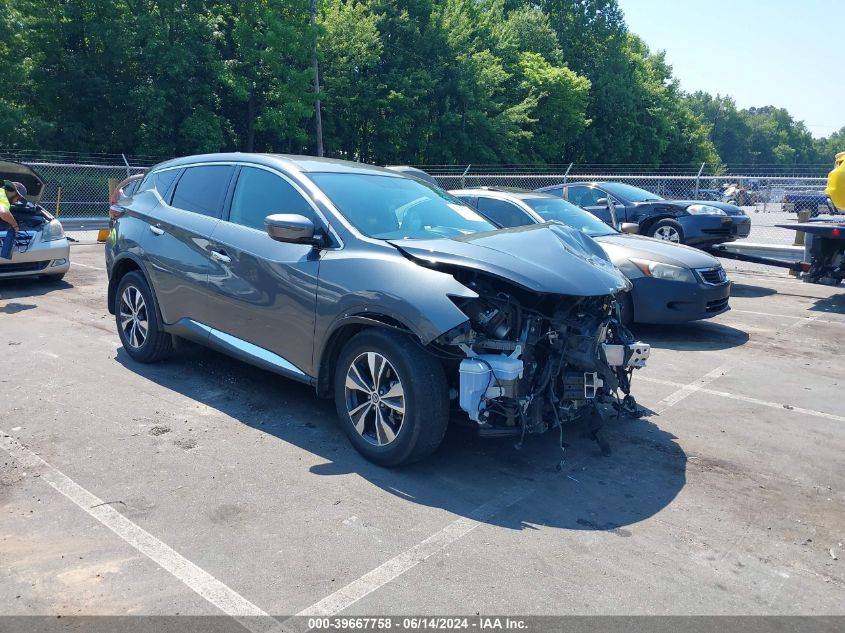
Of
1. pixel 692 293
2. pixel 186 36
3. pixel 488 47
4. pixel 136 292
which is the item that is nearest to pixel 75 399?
pixel 136 292

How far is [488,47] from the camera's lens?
143 feet

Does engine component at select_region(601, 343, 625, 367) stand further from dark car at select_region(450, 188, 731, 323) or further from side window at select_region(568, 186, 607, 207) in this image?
side window at select_region(568, 186, 607, 207)

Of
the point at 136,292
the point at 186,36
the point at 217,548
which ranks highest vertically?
the point at 186,36

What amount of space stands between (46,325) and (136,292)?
2.31 metres

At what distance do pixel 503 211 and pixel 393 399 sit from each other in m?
4.99

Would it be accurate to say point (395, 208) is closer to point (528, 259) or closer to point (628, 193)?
point (528, 259)

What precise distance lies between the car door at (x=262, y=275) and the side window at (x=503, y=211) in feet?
12.6

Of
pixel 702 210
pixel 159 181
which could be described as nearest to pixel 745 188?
pixel 702 210

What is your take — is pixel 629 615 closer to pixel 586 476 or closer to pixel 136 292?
pixel 586 476

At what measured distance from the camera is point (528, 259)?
4289 millimetres

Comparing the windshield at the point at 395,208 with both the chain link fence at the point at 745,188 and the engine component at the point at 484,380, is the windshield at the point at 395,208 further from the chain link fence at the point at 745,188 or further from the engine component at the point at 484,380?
the chain link fence at the point at 745,188

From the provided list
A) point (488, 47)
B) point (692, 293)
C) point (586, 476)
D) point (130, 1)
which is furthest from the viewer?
point (488, 47)

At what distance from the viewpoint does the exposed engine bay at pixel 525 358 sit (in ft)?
13.1

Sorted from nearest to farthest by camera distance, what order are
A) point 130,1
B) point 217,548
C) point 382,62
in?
point 217,548
point 130,1
point 382,62
